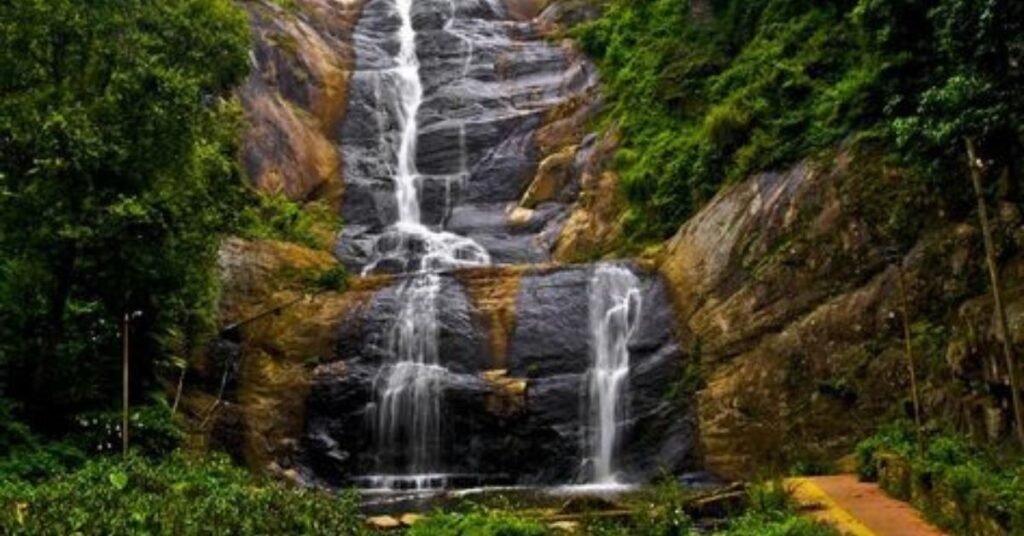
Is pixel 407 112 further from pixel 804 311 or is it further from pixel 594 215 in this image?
pixel 804 311

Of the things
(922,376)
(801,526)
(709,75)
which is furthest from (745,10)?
(801,526)

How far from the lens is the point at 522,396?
22.0 metres

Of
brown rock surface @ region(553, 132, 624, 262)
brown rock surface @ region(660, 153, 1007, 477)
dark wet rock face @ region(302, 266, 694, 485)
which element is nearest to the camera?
brown rock surface @ region(660, 153, 1007, 477)

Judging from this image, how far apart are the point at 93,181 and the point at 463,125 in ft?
64.3

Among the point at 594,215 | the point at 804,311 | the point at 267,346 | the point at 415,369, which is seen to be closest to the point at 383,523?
the point at 415,369

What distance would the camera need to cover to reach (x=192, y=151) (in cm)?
1838

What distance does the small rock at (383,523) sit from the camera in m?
15.0

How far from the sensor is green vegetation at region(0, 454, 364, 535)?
1094 cm

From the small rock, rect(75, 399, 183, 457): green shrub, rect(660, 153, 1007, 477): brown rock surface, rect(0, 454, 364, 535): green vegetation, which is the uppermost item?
rect(660, 153, 1007, 477): brown rock surface

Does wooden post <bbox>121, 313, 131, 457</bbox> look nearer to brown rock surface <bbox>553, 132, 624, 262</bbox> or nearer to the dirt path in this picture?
the dirt path

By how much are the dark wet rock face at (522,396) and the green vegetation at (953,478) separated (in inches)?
214

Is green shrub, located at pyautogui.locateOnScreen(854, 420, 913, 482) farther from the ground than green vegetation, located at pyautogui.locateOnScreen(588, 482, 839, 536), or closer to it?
farther from the ground

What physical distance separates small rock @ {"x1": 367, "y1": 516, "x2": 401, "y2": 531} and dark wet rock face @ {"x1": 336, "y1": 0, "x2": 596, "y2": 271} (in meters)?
13.2

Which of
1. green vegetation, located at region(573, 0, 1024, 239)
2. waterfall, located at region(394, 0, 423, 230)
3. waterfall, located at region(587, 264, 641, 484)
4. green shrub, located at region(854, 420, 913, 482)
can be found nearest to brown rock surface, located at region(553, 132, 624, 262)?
green vegetation, located at region(573, 0, 1024, 239)
